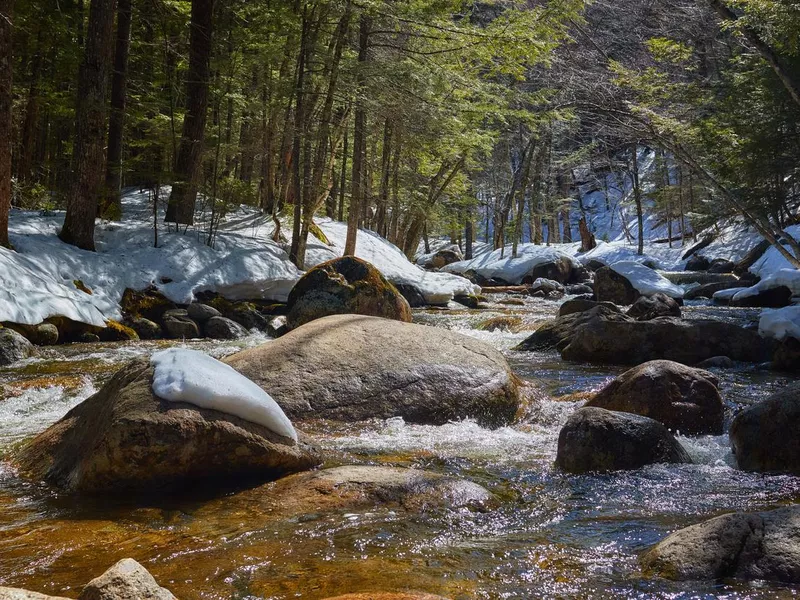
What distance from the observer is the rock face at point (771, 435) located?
4938 mm

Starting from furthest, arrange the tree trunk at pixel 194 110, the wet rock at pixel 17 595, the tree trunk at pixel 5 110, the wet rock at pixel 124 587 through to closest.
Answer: the tree trunk at pixel 194 110, the tree trunk at pixel 5 110, the wet rock at pixel 124 587, the wet rock at pixel 17 595

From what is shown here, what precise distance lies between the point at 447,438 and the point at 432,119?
10.5m

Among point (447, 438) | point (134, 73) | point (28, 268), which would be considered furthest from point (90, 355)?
point (134, 73)

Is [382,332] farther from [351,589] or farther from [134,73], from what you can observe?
[134,73]

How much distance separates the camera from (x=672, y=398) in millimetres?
6320

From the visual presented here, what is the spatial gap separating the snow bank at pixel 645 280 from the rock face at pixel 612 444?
1427cm

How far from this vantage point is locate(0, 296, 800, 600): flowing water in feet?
9.95

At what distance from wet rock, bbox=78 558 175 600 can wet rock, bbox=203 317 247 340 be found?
938 cm

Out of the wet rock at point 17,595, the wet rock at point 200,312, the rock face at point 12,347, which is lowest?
the rock face at point 12,347

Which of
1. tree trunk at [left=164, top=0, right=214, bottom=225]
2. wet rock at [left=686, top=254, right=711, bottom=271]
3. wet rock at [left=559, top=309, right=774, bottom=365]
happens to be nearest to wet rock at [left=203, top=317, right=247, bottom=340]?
tree trunk at [left=164, top=0, right=214, bottom=225]

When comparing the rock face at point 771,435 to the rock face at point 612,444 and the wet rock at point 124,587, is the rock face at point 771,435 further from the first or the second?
the wet rock at point 124,587

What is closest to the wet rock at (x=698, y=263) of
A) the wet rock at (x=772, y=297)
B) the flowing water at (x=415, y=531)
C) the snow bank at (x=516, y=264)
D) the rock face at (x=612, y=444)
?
the snow bank at (x=516, y=264)

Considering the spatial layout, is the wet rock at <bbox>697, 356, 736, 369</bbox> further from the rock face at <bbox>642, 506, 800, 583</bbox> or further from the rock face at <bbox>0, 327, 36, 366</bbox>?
the rock face at <bbox>0, 327, 36, 366</bbox>

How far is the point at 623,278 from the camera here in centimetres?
1927
